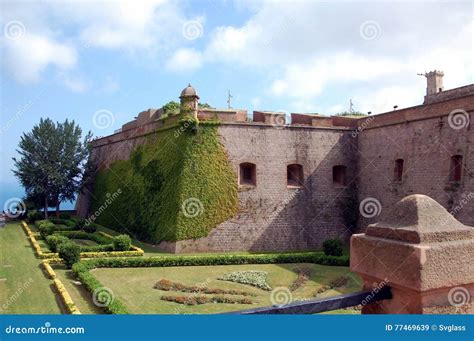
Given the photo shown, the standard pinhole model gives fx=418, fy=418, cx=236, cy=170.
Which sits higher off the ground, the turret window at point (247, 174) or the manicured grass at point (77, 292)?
the turret window at point (247, 174)

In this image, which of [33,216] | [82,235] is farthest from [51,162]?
[82,235]

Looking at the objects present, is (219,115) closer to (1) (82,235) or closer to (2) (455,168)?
(1) (82,235)

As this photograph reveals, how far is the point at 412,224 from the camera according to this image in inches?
88.1

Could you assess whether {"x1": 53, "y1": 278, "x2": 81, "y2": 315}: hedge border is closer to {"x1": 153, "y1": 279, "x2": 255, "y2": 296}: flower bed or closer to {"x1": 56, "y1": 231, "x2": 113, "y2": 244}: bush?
{"x1": 153, "y1": 279, "x2": 255, "y2": 296}: flower bed

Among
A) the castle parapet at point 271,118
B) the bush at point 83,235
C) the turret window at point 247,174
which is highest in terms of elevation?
the castle parapet at point 271,118

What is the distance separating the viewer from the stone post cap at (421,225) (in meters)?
2.18

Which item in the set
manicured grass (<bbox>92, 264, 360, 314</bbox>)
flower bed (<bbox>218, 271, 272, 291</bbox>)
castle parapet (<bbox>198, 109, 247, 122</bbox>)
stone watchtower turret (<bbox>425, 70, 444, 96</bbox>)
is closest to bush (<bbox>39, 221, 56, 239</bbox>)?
manicured grass (<bbox>92, 264, 360, 314</bbox>)

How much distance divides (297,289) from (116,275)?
6.37m

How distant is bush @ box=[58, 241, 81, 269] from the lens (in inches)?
603

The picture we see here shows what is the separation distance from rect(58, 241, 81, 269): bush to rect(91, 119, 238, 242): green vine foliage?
473cm

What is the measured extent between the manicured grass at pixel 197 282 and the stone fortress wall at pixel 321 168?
3215 millimetres

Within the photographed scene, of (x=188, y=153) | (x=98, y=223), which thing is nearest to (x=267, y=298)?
(x=188, y=153)

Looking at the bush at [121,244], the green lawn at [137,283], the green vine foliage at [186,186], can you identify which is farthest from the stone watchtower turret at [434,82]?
the bush at [121,244]

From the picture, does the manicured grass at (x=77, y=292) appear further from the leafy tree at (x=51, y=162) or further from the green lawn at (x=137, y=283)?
the leafy tree at (x=51, y=162)
